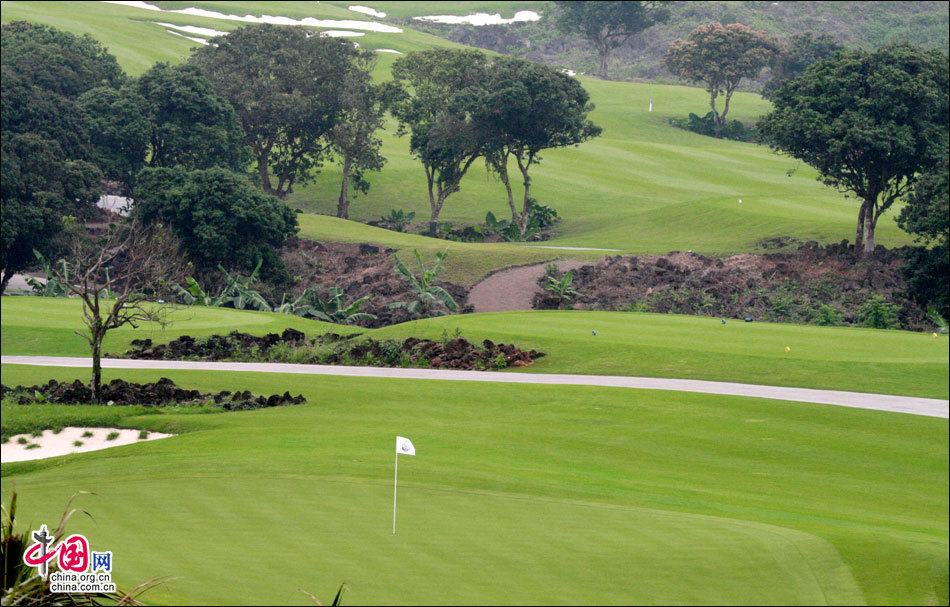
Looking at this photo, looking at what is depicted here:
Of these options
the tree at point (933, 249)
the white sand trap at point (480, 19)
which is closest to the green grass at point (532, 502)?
the tree at point (933, 249)

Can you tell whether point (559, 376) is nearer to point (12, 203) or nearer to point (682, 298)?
point (682, 298)

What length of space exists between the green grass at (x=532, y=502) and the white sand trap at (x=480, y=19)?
427 ft

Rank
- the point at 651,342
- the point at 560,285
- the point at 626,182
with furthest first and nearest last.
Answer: the point at 626,182
the point at 560,285
the point at 651,342

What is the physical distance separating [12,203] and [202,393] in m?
28.7

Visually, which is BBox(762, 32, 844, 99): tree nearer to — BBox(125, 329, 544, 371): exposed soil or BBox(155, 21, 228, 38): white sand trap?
BBox(155, 21, 228, 38): white sand trap

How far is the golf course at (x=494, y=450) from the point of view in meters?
11.7

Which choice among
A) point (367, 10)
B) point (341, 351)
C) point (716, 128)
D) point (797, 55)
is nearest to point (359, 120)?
point (341, 351)

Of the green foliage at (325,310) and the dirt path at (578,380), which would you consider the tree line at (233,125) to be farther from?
the dirt path at (578,380)

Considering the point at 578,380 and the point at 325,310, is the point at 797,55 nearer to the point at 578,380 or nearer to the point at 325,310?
the point at 325,310

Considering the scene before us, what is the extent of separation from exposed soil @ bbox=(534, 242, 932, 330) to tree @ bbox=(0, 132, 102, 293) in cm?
2225

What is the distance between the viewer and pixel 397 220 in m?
72.4

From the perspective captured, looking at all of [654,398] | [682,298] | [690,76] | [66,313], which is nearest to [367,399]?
[654,398]

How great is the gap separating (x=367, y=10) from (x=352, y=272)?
96812mm

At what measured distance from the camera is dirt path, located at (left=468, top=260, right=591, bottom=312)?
166ft
